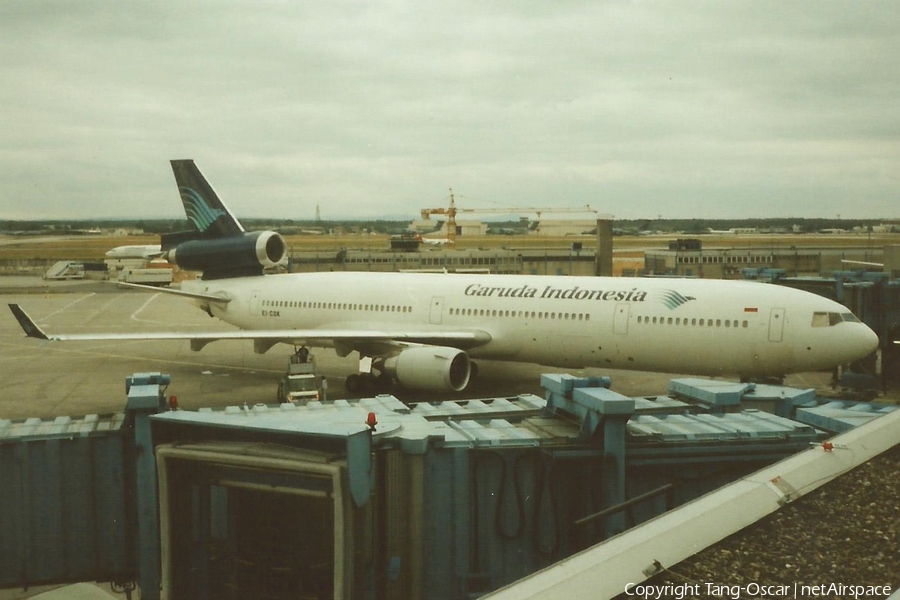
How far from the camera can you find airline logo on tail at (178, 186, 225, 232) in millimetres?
30312

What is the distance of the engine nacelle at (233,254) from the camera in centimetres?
2955

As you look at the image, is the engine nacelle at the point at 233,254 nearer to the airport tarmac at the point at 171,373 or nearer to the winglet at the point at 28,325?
the airport tarmac at the point at 171,373

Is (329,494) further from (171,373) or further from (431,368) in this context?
(171,373)

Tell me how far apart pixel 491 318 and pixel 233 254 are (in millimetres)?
11655

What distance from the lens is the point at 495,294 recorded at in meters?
24.2

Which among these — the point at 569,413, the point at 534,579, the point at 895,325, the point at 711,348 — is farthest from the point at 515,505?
the point at 895,325

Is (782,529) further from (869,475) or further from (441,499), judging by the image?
(441,499)

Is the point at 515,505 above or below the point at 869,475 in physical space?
below

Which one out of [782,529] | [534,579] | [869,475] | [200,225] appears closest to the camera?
[534,579]

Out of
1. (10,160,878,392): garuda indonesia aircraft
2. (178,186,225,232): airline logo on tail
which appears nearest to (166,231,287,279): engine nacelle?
(10,160,878,392): garuda indonesia aircraft

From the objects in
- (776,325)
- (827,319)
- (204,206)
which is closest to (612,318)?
(776,325)

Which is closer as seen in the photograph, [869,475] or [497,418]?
[869,475]

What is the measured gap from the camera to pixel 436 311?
2520cm

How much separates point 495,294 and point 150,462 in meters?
17.1
